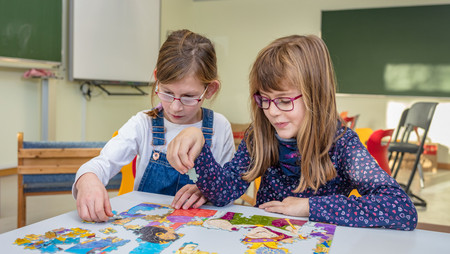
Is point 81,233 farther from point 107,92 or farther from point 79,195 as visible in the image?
point 107,92

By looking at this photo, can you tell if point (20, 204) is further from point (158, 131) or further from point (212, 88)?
point (212, 88)

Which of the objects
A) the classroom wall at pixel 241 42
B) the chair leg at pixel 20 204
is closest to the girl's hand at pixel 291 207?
the chair leg at pixel 20 204

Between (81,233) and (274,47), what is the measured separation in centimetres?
68

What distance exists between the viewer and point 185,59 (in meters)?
1.25

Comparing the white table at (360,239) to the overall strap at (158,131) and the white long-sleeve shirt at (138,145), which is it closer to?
the white long-sleeve shirt at (138,145)

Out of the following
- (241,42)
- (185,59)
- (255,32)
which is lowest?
(185,59)

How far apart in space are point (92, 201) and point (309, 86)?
610 mm

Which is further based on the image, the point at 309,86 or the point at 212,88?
the point at 212,88

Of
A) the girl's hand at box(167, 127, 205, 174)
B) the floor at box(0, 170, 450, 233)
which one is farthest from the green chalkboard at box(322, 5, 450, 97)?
the girl's hand at box(167, 127, 205, 174)

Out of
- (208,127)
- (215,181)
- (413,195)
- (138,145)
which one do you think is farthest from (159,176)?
(413,195)

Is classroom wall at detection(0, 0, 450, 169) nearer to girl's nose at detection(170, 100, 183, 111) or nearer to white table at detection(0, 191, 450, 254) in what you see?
girl's nose at detection(170, 100, 183, 111)

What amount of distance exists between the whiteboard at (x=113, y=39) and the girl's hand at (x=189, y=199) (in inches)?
139

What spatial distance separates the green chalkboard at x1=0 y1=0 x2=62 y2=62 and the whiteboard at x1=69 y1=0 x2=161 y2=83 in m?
0.19

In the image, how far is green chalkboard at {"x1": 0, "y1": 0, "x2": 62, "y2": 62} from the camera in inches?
139
